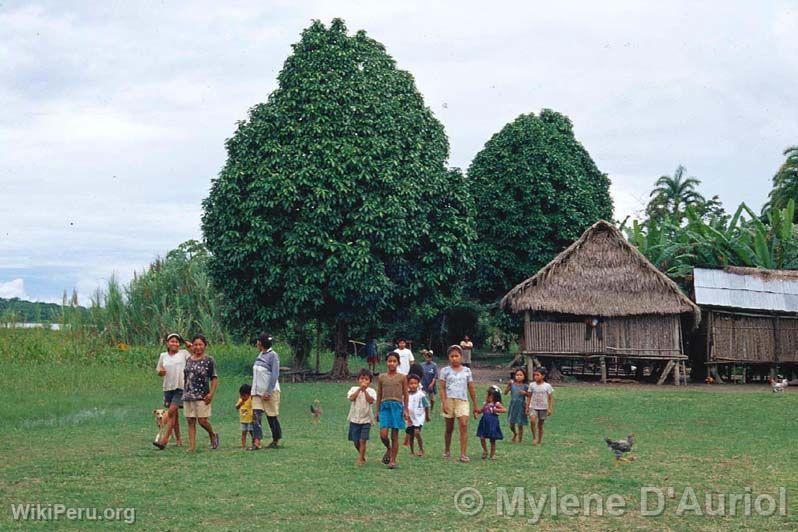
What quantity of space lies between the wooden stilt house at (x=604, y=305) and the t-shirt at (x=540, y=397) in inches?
604

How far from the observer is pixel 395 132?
29422mm

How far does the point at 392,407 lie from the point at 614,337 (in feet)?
65.1

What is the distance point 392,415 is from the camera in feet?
41.5

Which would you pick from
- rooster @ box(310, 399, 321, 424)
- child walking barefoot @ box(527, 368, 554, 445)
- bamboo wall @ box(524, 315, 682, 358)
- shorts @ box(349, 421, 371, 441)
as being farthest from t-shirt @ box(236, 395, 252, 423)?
bamboo wall @ box(524, 315, 682, 358)

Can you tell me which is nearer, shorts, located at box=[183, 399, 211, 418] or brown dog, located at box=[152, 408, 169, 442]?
shorts, located at box=[183, 399, 211, 418]

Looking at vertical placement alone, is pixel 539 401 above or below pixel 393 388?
below

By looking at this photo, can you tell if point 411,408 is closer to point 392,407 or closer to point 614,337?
point 392,407

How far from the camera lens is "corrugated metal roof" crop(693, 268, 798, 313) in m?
30.3

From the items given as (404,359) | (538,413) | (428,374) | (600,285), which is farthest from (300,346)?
(538,413)

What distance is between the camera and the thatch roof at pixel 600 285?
99.8 feet

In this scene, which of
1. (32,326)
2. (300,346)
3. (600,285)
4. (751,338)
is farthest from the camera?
(300,346)

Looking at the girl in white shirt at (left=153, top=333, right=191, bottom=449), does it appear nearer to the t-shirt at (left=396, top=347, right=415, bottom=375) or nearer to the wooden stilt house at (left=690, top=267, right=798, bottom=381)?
the t-shirt at (left=396, top=347, right=415, bottom=375)

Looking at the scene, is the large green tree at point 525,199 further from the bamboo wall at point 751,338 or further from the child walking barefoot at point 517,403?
the child walking barefoot at point 517,403

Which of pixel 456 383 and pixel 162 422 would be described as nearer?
pixel 456 383
